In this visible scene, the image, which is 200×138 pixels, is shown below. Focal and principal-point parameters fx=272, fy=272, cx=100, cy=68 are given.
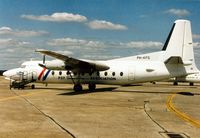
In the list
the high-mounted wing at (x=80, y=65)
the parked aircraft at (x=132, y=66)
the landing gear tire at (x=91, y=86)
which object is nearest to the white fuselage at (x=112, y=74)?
the parked aircraft at (x=132, y=66)

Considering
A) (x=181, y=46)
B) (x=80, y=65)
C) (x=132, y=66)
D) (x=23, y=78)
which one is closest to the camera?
(x=181, y=46)

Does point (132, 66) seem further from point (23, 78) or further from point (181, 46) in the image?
point (23, 78)

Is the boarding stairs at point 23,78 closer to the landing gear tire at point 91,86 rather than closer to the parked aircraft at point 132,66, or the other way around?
the parked aircraft at point 132,66

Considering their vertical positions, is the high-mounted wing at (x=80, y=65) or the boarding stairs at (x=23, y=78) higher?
the high-mounted wing at (x=80, y=65)

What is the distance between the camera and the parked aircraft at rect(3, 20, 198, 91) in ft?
82.6

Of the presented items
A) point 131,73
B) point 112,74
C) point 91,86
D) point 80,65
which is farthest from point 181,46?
point 91,86

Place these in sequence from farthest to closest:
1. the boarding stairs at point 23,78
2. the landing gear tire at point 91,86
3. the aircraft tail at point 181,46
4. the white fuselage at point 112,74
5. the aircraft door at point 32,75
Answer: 1. the boarding stairs at point 23,78
2. the aircraft door at point 32,75
3. the landing gear tire at point 91,86
4. the white fuselage at point 112,74
5. the aircraft tail at point 181,46

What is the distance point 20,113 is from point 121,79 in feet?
49.9

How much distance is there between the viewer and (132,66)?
26.8 metres

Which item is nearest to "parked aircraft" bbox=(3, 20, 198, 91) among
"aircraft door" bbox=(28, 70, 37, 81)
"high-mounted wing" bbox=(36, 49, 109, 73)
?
"high-mounted wing" bbox=(36, 49, 109, 73)

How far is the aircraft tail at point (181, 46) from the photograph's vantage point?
25016 millimetres

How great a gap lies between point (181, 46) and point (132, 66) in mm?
4989

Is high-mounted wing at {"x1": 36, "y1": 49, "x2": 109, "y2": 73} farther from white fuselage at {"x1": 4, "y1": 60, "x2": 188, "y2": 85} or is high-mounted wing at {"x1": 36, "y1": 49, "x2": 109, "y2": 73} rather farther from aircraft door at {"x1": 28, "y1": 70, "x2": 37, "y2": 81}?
aircraft door at {"x1": 28, "y1": 70, "x2": 37, "y2": 81}

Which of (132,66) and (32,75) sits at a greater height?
(132,66)
